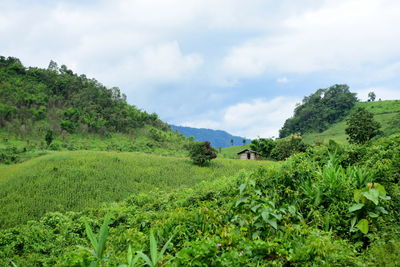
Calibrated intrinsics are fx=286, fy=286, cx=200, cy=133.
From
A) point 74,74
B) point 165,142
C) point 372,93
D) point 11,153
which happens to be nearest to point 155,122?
point 165,142

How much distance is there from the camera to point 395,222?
3682mm

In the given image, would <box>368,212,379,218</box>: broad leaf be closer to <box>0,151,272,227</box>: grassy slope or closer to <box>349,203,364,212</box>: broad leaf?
<box>349,203,364,212</box>: broad leaf

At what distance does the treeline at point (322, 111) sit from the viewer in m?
79.5

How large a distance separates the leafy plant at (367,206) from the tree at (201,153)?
861 inches

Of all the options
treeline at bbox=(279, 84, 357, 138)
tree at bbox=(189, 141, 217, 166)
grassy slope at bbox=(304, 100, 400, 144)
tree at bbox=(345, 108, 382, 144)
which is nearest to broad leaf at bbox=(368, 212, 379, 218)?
tree at bbox=(189, 141, 217, 166)

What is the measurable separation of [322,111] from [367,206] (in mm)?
84595

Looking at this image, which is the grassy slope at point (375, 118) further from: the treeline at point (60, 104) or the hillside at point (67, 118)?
the treeline at point (60, 104)

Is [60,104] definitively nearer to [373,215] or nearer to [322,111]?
[373,215]

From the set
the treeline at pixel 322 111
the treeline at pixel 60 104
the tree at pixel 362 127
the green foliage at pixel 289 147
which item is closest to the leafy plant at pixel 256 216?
the tree at pixel 362 127

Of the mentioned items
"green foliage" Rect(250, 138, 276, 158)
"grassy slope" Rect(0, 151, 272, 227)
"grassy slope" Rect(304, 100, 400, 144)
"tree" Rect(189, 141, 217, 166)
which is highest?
"grassy slope" Rect(304, 100, 400, 144)

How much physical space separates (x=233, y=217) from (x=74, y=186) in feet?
53.9

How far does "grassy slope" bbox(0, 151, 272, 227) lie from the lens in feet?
49.4

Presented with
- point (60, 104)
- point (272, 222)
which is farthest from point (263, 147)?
point (60, 104)

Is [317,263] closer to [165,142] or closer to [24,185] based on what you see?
[24,185]
